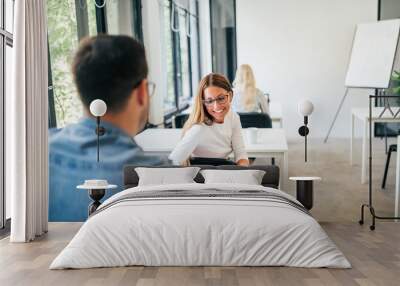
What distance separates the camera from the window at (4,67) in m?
6.08

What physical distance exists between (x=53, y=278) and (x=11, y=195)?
158 cm

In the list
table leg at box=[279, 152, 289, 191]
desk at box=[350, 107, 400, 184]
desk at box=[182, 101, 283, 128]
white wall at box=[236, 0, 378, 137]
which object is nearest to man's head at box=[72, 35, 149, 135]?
desk at box=[182, 101, 283, 128]

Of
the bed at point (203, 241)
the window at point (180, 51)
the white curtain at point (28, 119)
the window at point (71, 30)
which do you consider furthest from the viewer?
the window at point (71, 30)

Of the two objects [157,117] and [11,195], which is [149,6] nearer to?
[157,117]

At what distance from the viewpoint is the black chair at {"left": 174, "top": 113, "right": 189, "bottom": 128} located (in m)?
6.44

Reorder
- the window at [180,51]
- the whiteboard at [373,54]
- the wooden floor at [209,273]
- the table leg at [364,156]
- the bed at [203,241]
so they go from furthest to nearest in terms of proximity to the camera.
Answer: the window at [180,51], the table leg at [364,156], the whiteboard at [373,54], the bed at [203,241], the wooden floor at [209,273]

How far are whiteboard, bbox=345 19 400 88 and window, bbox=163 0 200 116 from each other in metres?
1.27

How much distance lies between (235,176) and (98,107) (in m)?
1.31

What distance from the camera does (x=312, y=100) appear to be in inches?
252

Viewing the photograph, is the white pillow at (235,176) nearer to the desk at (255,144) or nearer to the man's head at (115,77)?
the desk at (255,144)

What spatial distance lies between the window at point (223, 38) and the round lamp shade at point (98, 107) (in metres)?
0.97

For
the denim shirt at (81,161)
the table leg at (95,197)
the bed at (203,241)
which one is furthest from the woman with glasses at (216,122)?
the bed at (203,241)

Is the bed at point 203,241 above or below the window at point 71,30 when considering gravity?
below

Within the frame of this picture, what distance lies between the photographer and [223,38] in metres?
6.33
